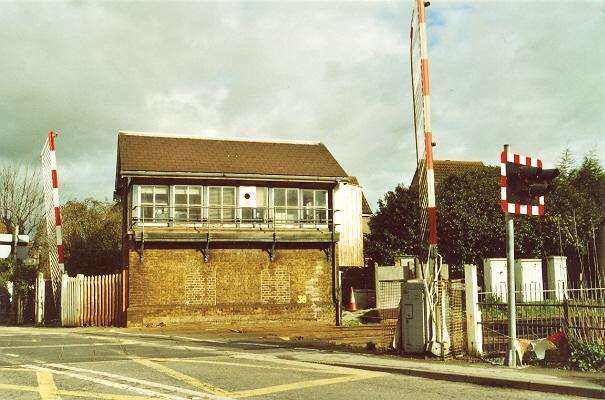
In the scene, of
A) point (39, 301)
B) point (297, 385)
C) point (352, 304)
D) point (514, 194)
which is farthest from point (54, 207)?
point (514, 194)

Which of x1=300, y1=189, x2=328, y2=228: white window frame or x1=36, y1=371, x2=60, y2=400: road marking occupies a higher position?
x1=300, y1=189, x2=328, y2=228: white window frame

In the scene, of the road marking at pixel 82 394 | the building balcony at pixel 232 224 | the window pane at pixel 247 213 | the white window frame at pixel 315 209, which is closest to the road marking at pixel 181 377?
the road marking at pixel 82 394

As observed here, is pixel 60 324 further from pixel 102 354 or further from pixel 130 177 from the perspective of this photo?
pixel 102 354

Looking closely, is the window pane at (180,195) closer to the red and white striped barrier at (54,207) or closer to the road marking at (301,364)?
the red and white striped barrier at (54,207)

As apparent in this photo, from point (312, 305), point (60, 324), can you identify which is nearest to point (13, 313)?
point (60, 324)

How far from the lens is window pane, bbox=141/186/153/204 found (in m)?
23.4

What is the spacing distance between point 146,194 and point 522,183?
16638mm

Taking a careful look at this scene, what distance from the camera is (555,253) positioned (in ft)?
105

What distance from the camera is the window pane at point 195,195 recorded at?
952 inches

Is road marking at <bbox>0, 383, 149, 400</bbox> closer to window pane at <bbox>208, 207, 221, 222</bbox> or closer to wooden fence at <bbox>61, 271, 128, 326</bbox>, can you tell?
wooden fence at <bbox>61, 271, 128, 326</bbox>

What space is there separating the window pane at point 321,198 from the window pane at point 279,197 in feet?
4.68

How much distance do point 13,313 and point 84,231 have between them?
10436 millimetres

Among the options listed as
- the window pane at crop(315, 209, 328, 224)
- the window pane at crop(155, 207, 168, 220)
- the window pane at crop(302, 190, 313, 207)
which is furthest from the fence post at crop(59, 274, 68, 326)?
the window pane at crop(315, 209, 328, 224)

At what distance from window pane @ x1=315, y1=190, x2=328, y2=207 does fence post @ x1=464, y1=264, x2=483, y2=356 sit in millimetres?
14861
